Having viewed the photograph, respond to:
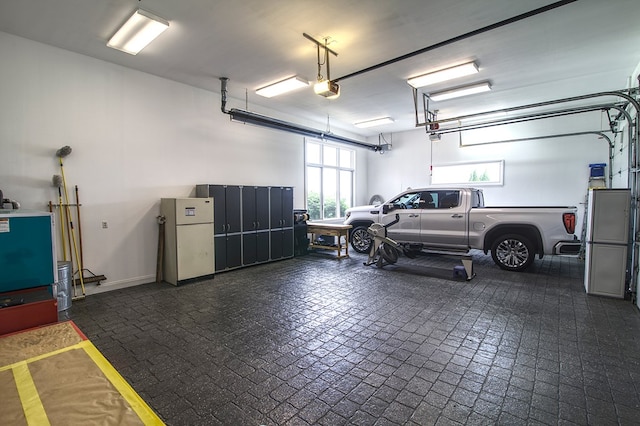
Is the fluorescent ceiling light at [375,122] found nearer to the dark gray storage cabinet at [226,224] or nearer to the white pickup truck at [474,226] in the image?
the white pickup truck at [474,226]

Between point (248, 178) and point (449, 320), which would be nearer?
point (449, 320)

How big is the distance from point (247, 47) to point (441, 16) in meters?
2.60

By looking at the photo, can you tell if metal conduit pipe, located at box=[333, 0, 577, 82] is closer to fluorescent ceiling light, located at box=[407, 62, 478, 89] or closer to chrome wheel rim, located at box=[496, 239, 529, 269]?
fluorescent ceiling light, located at box=[407, 62, 478, 89]

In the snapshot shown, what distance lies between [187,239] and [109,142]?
2013mm

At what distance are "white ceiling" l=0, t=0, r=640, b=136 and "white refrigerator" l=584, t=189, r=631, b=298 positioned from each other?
2.24 metres

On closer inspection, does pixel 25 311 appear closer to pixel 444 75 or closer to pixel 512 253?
pixel 444 75

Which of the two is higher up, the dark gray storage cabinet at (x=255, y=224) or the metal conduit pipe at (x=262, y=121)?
the metal conduit pipe at (x=262, y=121)

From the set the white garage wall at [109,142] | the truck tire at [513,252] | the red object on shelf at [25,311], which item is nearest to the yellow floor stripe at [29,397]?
the red object on shelf at [25,311]

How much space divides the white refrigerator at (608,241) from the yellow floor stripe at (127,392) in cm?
585

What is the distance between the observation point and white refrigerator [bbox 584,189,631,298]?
4.39 metres

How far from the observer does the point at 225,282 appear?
5473mm

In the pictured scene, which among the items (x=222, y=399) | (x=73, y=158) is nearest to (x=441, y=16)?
(x=222, y=399)

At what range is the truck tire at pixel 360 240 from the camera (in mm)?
7898

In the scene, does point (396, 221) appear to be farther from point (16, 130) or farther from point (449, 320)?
point (16, 130)
